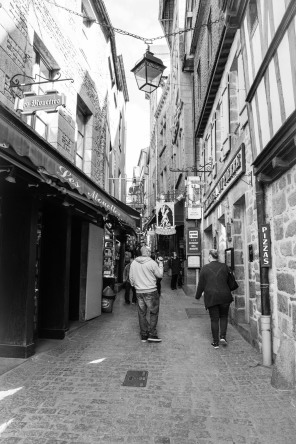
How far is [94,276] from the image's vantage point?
8.10 m

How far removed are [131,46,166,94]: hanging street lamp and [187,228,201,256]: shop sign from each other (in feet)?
22.8

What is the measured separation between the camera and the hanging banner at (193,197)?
12.1 metres

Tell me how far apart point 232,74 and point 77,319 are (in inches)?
254

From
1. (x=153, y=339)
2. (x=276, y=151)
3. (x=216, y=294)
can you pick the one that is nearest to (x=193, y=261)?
(x=153, y=339)

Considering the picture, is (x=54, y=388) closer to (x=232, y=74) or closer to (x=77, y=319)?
(x=77, y=319)

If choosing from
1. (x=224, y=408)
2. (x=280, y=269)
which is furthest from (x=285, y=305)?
(x=224, y=408)

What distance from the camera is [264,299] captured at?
4.73 metres

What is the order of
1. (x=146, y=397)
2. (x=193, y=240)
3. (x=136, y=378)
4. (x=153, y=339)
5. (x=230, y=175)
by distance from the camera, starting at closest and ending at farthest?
(x=146, y=397), (x=136, y=378), (x=153, y=339), (x=230, y=175), (x=193, y=240)

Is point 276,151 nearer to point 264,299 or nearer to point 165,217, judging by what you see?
point 264,299

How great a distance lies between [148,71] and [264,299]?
4535 millimetres

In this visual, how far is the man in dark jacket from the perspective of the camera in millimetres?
5523

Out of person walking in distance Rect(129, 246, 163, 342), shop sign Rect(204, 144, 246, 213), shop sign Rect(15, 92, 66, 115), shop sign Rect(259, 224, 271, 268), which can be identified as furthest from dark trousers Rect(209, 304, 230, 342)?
shop sign Rect(15, 92, 66, 115)

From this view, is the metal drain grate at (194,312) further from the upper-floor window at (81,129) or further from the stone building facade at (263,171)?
the upper-floor window at (81,129)

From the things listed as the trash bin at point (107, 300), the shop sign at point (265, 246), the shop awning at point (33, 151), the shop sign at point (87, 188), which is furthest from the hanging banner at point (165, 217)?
the shop sign at point (265, 246)
